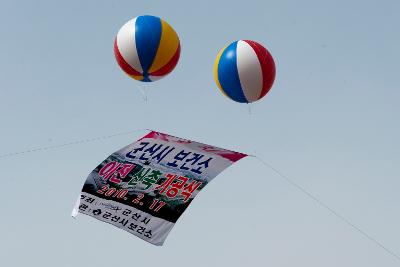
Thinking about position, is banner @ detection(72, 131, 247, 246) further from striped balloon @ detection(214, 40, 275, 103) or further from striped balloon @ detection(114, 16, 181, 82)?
striped balloon @ detection(214, 40, 275, 103)

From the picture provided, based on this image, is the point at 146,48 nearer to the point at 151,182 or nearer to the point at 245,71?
the point at 245,71

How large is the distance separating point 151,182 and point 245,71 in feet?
15.1

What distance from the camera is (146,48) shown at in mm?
12867

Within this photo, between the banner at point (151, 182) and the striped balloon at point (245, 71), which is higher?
the striped balloon at point (245, 71)

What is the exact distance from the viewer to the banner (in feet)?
29.5

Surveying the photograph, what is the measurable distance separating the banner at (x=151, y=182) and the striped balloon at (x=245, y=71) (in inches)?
133

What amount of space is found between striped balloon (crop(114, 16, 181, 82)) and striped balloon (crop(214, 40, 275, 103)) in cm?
139

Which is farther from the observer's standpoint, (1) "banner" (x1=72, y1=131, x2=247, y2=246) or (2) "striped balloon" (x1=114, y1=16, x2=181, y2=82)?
(2) "striped balloon" (x1=114, y1=16, x2=181, y2=82)

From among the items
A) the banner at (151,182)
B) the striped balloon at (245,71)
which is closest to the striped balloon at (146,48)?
the striped balloon at (245,71)

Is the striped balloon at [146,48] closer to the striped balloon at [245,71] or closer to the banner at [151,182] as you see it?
the striped balloon at [245,71]

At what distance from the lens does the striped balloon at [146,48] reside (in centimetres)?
1291

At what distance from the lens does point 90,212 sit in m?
9.72

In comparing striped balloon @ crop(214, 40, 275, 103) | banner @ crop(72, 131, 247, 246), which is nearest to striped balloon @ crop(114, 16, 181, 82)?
striped balloon @ crop(214, 40, 275, 103)

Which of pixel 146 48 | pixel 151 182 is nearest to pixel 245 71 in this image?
pixel 146 48
